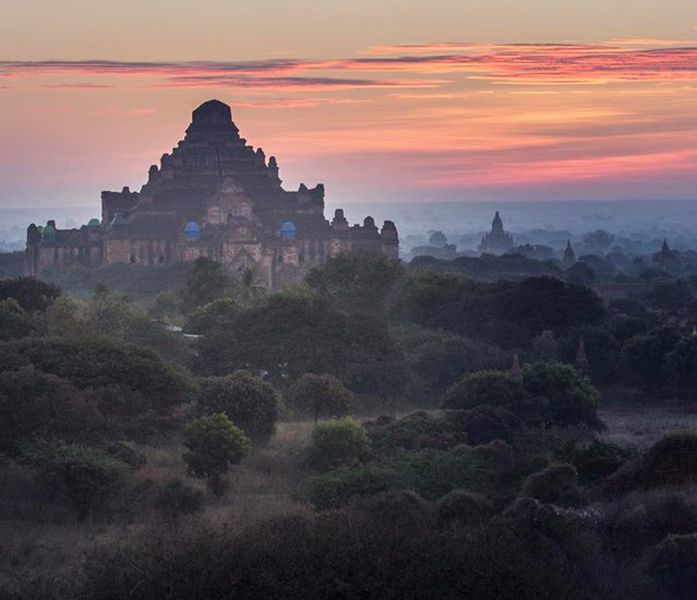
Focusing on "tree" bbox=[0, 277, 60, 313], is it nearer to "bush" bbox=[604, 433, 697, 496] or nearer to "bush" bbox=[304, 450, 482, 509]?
"bush" bbox=[304, 450, 482, 509]

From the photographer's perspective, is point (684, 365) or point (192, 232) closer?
point (684, 365)

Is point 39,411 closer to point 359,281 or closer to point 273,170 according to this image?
point 359,281

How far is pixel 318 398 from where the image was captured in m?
51.9

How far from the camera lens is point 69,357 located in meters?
45.6

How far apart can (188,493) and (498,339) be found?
37038 mm

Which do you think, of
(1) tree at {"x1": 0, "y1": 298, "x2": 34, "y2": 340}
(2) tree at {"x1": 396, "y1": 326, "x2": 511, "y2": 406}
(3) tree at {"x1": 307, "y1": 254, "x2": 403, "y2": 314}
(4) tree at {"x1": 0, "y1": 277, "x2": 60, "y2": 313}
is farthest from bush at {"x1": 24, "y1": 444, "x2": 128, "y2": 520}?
(3) tree at {"x1": 307, "y1": 254, "x2": 403, "y2": 314}

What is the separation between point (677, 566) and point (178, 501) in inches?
499

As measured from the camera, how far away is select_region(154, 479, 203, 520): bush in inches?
1411

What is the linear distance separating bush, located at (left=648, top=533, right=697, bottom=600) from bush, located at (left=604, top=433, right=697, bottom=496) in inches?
249

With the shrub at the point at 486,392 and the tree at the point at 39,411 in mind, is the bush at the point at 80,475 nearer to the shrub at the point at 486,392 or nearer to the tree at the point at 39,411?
the tree at the point at 39,411

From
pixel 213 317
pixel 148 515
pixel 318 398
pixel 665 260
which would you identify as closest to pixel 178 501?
pixel 148 515

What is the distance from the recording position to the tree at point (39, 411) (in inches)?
1574

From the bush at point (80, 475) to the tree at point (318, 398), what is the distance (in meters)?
14.5

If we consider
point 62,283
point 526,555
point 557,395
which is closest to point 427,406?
point 557,395
